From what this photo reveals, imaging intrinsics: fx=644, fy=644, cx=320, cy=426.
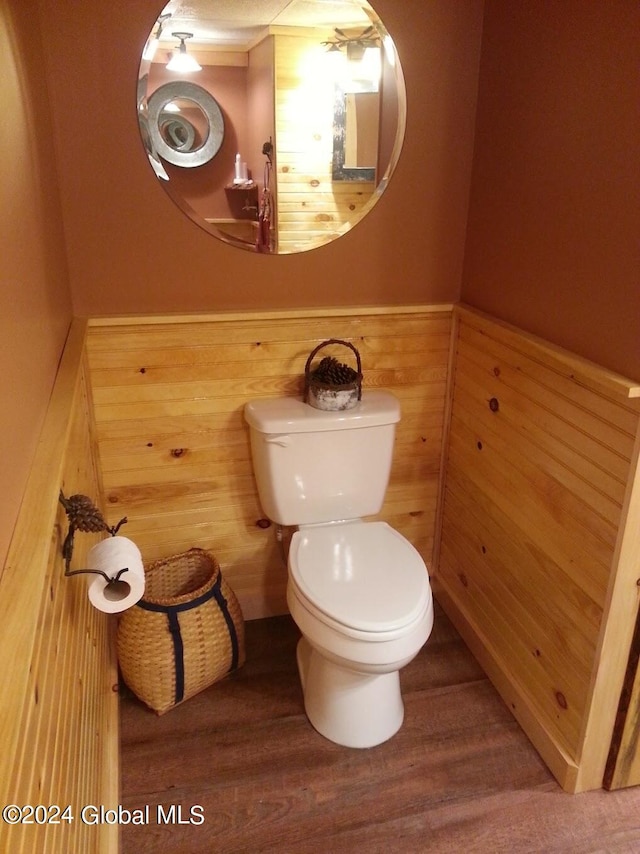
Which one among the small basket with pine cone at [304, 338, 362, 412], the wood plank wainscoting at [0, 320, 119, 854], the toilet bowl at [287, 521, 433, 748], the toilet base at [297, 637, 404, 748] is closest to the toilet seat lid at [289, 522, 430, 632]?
the toilet bowl at [287, 521, 433, 748]

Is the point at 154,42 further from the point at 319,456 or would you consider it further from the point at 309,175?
the point at 319,456

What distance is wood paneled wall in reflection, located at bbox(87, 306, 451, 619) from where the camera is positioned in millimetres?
1876

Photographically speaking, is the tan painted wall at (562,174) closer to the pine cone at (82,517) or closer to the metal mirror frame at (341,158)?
the metal mirror frame at (341,158)

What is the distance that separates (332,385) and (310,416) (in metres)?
0.11

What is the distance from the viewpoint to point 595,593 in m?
1.48

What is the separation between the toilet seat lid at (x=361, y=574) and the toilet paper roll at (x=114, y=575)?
618mm

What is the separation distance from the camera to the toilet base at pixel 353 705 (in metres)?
1.75

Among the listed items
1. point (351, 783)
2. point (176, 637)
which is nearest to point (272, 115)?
point (176, 637)

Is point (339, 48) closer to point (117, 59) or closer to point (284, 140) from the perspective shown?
point (284, 140)

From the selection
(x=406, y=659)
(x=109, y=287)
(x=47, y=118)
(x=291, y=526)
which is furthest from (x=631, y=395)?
(x=47, y=118)

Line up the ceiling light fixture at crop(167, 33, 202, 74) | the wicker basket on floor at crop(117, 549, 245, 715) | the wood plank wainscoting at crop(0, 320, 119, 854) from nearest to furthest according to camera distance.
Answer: the wood plank wainscoting at crop(0, 320, 119, 854) → the ceiling light fixture at crop(167, 33, 202, 74) → the wicker basket on floor at crop(117, 549, 245, 715)

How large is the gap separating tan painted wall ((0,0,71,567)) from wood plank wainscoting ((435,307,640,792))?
112 cm

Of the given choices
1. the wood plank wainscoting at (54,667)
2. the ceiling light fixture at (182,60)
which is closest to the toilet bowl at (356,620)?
the wood plank wainscoting at (54,667)

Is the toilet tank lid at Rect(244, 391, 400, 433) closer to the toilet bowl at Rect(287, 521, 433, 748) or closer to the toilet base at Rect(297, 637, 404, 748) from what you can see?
the toilet bowl at Rect(287, 521, 433, 748)
